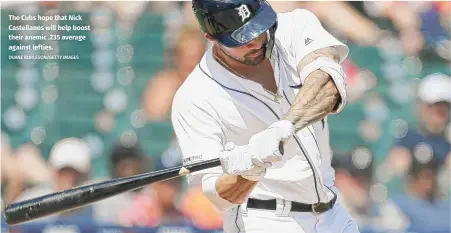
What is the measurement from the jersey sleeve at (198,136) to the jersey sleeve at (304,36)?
0.44 metres

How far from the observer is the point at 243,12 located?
3.26 m

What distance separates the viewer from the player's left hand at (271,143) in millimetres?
2809

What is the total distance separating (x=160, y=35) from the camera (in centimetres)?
701

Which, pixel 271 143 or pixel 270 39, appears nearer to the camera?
pixel 271 143

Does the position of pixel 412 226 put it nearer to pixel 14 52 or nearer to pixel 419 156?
pixel 419 156

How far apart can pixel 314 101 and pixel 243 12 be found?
511mm

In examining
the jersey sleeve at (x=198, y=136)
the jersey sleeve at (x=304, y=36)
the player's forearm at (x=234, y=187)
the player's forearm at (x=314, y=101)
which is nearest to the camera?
the player's forearm at (x=314, y=101)

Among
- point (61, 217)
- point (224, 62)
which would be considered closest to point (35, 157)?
point (61, 217)

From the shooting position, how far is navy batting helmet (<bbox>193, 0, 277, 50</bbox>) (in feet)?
10.6

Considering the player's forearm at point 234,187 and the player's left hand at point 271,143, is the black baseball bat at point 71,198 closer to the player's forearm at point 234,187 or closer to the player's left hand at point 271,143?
the player's forearm at point 234,187

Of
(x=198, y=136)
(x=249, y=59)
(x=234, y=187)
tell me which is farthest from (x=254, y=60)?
(x=234, y=187)

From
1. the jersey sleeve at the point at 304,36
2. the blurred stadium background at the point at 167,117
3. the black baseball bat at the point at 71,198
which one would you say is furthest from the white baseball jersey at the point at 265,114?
the blurred stadium background at the point at 167,117

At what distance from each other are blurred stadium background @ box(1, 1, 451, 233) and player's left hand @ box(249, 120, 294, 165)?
12.1 ft

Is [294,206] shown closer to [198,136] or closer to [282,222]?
[282,222]
